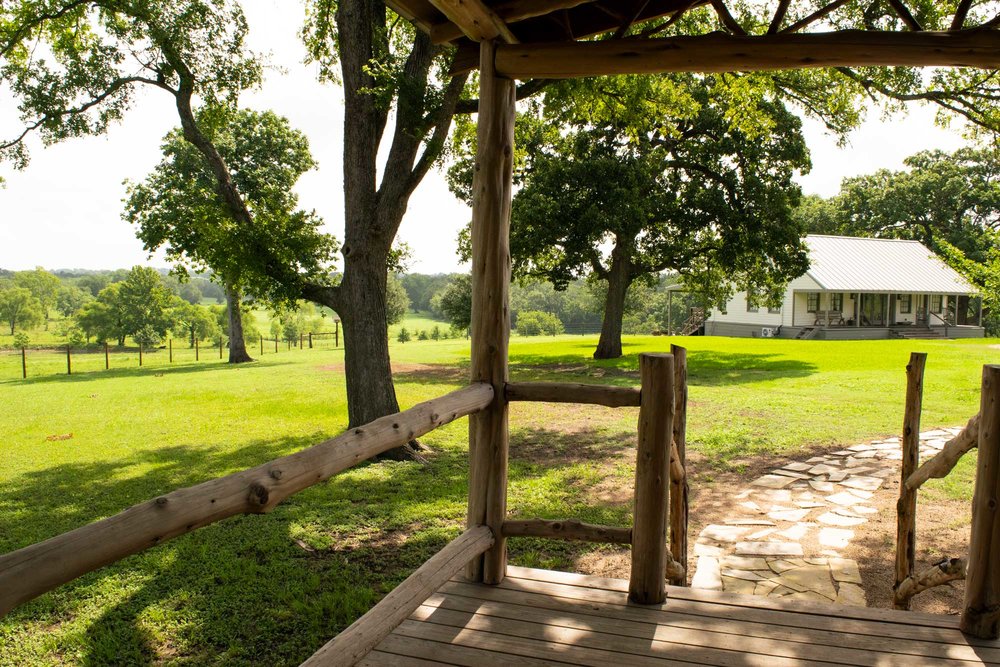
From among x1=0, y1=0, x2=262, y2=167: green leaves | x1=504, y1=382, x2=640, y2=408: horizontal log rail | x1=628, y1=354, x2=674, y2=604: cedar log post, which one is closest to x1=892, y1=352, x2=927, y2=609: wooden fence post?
x1=628, y1=354, x2=674, y2=604: cedar log post

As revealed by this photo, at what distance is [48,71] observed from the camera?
984cm

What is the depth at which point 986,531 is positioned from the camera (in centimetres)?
281

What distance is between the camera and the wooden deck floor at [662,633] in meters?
2.70

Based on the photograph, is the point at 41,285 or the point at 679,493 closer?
the point at 679,493

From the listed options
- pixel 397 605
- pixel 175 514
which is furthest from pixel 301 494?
pixel 175 514

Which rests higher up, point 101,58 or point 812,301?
point 101,58

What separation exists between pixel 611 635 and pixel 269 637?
7.23 feet

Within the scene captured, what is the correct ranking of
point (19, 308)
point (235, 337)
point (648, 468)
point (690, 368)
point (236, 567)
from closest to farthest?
1. point (648, 468)
2. point (236, 567)
3. point (690, 368)
4. point (235, 337)
5. point (19, 308)

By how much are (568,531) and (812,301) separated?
31.3 meters

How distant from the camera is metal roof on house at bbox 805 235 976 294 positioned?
2955 centimetres

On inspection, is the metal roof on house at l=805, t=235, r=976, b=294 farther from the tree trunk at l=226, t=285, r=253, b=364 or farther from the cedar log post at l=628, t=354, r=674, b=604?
the cedar log post at l=628, t=354, r=674, b=604

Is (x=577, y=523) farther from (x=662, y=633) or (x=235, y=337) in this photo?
(x=235, y=337)

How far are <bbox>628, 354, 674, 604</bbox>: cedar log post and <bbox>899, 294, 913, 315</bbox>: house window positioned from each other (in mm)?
35000

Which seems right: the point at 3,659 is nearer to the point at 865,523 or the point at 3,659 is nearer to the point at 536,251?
the point at 865,523
